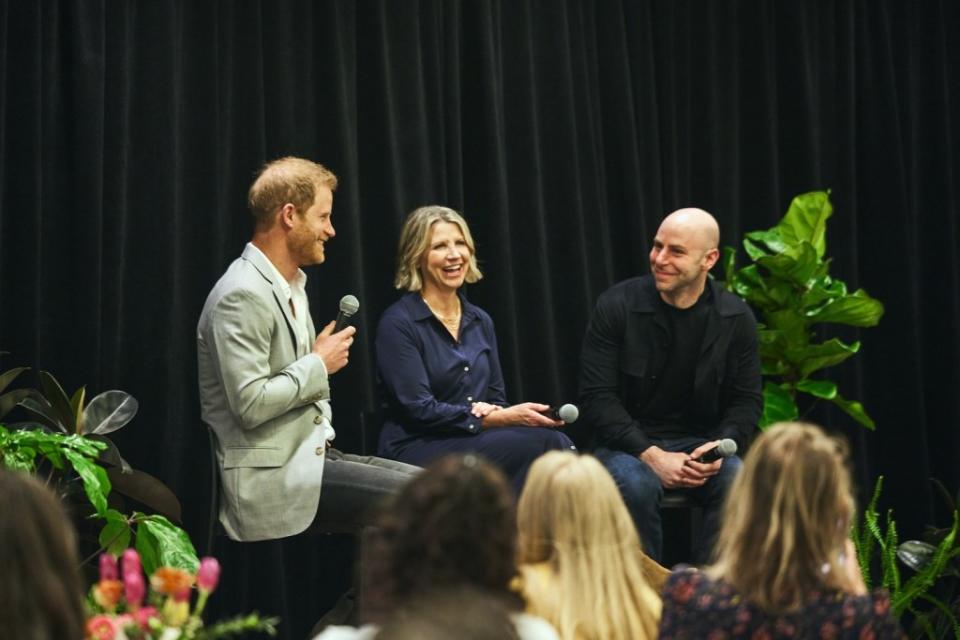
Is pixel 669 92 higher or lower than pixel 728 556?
higher

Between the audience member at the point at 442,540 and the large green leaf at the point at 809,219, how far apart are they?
3.47 m

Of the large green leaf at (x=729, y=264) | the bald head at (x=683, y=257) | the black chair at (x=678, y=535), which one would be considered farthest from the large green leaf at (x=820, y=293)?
the black chair at (x=678, y=535)

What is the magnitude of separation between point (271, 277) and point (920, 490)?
3.25 m

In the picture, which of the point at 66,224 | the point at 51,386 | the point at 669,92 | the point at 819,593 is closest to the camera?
the point at 819,593

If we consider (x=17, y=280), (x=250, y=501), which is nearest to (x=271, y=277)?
(x=250, y=501)

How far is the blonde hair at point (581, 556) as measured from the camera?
2.29 metres

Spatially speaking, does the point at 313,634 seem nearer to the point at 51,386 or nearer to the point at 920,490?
the point at 51,386

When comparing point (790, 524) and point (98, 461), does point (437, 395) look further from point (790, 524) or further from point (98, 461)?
point (790, 524)

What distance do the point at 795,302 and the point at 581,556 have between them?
8.82 feet

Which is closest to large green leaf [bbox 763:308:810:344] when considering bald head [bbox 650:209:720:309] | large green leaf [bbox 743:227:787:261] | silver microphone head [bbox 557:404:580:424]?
large green leaf [bbox 743:227:787:261]

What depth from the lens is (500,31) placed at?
4770 mm

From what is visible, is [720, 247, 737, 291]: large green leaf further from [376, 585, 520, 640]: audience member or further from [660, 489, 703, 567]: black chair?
[376, 585, 520, 640]: audience member

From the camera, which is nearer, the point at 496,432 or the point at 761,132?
the point at 496,432

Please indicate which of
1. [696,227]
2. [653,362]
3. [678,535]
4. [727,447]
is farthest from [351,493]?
[678,535]
